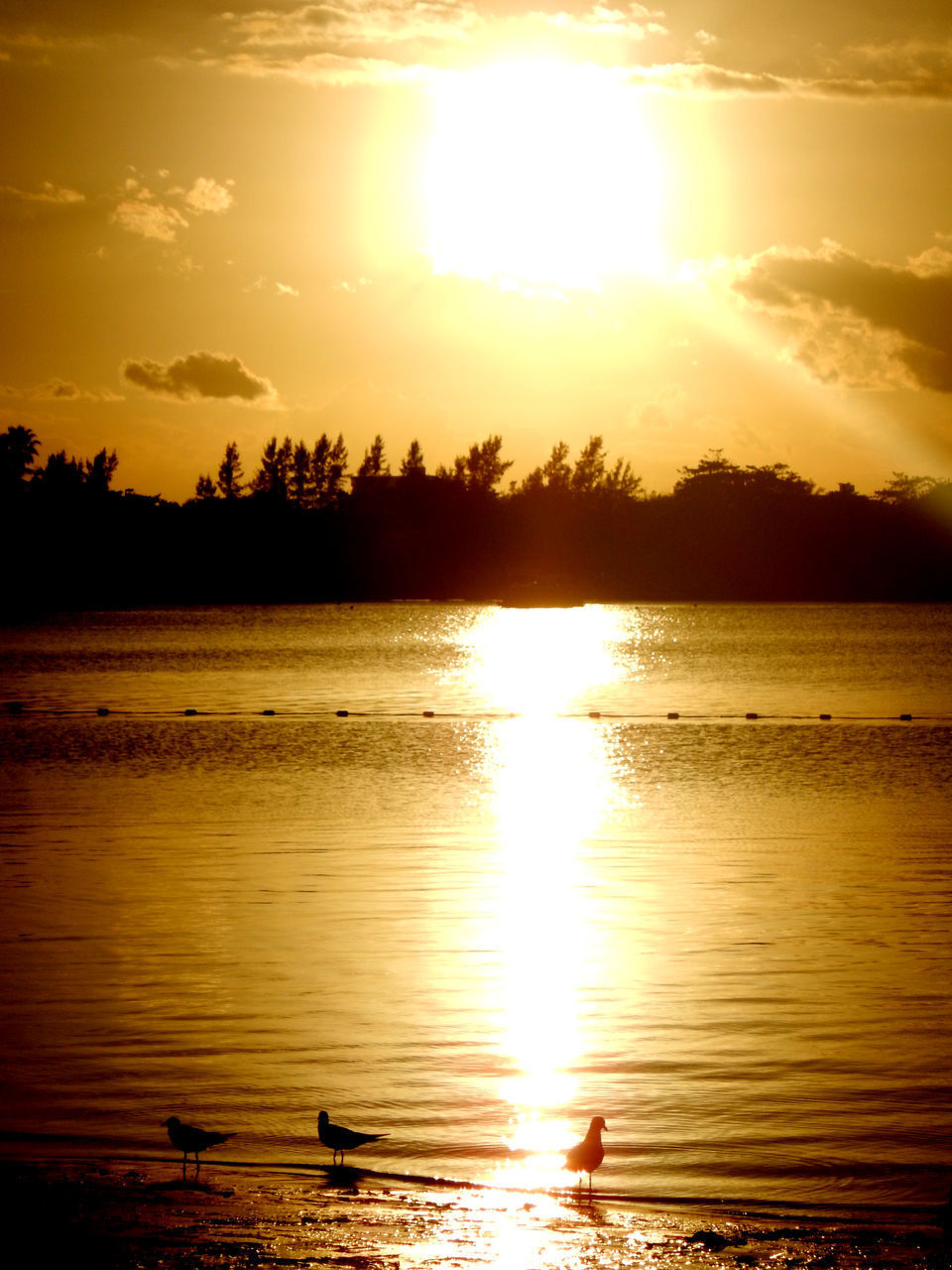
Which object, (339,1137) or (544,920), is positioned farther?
(544,920)

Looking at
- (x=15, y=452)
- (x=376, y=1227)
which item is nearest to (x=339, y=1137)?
(x=376, y=1227)

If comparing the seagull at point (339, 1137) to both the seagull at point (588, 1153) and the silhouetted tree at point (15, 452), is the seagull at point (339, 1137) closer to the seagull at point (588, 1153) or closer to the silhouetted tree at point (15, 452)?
the seagull at point (588, 1153)

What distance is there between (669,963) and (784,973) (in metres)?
1.31

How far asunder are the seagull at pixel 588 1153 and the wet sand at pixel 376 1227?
233 mm

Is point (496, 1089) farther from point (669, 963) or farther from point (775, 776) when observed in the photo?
point (775, 776)

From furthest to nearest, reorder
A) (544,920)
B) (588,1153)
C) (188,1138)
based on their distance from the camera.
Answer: (544,920) → (188,1138) → (588,1153)

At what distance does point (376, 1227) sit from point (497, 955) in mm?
7902

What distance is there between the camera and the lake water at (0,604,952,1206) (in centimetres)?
1188

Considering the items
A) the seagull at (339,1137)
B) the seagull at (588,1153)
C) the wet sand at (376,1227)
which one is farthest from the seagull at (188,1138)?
the seagull at (588,1153)

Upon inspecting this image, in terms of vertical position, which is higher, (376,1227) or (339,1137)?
(339,1137)

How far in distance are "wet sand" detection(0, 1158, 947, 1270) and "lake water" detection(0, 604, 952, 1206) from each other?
0.55 metres

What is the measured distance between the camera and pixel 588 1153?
1053cm

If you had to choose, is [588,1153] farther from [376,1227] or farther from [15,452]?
[15,452]

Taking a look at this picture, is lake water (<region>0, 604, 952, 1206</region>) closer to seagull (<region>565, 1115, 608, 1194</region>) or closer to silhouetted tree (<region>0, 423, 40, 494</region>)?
seagull (<region>565, 1115, 608, 1194</region>)
